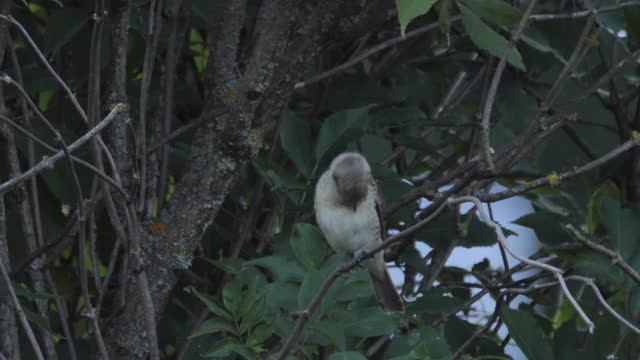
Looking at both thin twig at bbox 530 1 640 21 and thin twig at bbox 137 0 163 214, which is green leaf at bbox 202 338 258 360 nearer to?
thin twig at bbox 137 0 163 214

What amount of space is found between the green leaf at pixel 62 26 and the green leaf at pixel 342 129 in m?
0.81

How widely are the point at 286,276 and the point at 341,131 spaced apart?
746 millimetres

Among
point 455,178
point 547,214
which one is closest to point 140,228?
point 455,178

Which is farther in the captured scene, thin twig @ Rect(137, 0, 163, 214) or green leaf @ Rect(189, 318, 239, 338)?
thin twig @ Rect(137, 0, 163, 214)

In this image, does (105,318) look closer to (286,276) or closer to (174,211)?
(174,211)

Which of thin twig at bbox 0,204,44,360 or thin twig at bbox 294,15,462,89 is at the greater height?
thin twig at bbox 294,15,462,89

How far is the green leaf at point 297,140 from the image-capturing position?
374 centimetres

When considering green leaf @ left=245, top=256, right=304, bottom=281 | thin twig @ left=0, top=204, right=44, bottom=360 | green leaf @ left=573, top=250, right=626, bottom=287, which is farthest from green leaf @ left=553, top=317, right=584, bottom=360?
thin twig @ left=0, top=204, right=44, bottom=360

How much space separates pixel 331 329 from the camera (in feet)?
9.57

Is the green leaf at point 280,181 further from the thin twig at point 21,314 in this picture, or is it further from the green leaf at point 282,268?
the thin twig at point 21,314

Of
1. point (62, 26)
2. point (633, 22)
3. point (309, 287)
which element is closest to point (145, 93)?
point (62, 26)

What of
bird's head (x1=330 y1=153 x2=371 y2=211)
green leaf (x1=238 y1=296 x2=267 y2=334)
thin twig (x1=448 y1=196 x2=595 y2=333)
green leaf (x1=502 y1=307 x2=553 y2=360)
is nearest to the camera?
thin twig (x1=448 y1=196 x2=595 y2=333)

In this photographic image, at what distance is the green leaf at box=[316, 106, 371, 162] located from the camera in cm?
370

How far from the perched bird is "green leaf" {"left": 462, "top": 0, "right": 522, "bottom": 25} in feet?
2.50
